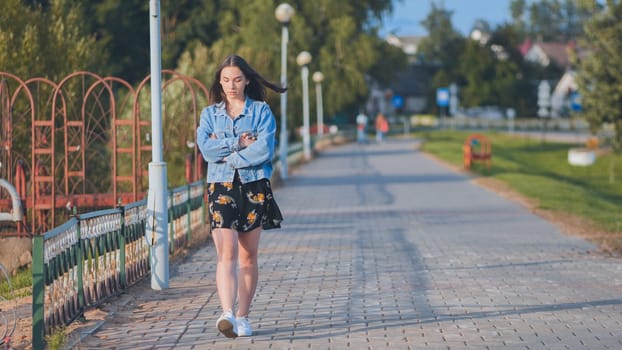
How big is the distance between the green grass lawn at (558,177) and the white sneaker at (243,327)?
6.46 m

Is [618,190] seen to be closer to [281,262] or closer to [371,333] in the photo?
[281,262]

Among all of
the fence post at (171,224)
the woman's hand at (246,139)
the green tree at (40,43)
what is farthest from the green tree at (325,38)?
the woman's hand at (246,139)

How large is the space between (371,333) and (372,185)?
17621 mm

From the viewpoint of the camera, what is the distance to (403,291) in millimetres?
9094

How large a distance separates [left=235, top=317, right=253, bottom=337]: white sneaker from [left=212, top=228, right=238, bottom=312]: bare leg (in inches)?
6.6

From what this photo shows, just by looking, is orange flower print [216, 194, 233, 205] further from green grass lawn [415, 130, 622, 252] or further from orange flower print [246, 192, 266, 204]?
green grass lawn [415, 130, 622, 252]

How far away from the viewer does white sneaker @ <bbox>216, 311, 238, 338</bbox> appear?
22.0 feet

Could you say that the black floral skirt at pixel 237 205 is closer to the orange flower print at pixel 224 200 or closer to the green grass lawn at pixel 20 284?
the orange flower print at pixel 224 200

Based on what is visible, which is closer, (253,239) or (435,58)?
(253,239)

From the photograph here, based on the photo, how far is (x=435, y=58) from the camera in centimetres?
14150

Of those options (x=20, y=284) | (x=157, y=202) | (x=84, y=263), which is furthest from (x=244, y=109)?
(x=20, y=284)

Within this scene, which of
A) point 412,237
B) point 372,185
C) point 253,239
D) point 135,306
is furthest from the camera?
point 372,185

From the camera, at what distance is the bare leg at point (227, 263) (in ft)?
22.4

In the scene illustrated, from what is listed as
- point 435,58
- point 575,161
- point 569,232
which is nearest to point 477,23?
point 435,58
